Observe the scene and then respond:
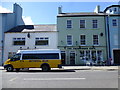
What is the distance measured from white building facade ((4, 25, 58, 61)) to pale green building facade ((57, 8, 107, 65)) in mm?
1500

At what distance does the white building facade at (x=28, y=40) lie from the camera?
25.1 m

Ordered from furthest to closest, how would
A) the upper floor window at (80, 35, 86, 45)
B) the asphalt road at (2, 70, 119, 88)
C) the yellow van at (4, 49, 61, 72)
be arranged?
the upper floor window at (80, 35, 86, 45) < the yellow van at (4, 49, 61, 72) < the asphalt road at (2, 70, 119, 88)

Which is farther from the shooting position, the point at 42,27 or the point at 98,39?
the point at 42,27

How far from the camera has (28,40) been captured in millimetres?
25359

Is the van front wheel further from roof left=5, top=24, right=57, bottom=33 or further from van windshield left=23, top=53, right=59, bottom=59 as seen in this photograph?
roof left=5, top=24, right=57, bottom=33

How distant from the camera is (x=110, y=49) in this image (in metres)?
24.7

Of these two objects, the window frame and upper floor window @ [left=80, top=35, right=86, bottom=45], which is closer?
upper floor window @ [left=80, top=35, right=86, bottom=45]

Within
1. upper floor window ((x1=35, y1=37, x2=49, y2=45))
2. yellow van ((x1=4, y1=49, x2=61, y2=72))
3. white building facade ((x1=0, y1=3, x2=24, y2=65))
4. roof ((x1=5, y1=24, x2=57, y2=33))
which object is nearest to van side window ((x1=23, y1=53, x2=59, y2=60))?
yellow van ((x1=4, y1=49, x2=61, y2=72))

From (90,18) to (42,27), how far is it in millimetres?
8955

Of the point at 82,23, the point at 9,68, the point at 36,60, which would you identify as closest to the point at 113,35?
the point at 82,23

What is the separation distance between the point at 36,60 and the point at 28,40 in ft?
32.7

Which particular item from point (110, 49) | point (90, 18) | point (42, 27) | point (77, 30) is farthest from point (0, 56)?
point (110, 49)

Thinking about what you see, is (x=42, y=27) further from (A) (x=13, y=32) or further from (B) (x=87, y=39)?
(B) (x=87, y=39)

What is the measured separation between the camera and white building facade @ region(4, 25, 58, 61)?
25.1m
